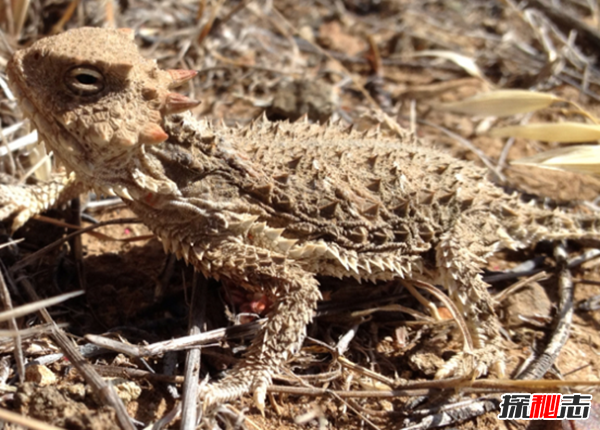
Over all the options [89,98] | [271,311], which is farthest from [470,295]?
[89,98]

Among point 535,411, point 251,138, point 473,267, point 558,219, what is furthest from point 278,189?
point 558,219

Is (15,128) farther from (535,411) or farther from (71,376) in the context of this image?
(535,411)

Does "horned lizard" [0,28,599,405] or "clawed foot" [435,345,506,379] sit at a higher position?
"horned lizard" [0,28,599,405]

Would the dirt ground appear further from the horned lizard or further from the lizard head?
the lizard head

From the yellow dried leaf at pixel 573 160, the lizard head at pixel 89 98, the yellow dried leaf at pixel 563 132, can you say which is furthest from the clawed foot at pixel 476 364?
the lizard head at pixel 89 98

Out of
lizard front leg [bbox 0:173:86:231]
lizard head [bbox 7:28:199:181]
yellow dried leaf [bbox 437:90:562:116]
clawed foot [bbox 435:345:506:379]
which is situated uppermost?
lizard head [bbox 7:28:199:181]

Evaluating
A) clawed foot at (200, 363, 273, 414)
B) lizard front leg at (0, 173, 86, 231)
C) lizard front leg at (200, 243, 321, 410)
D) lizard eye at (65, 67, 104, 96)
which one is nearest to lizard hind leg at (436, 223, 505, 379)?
lizard front leg at (200, 243, 321, 410)
